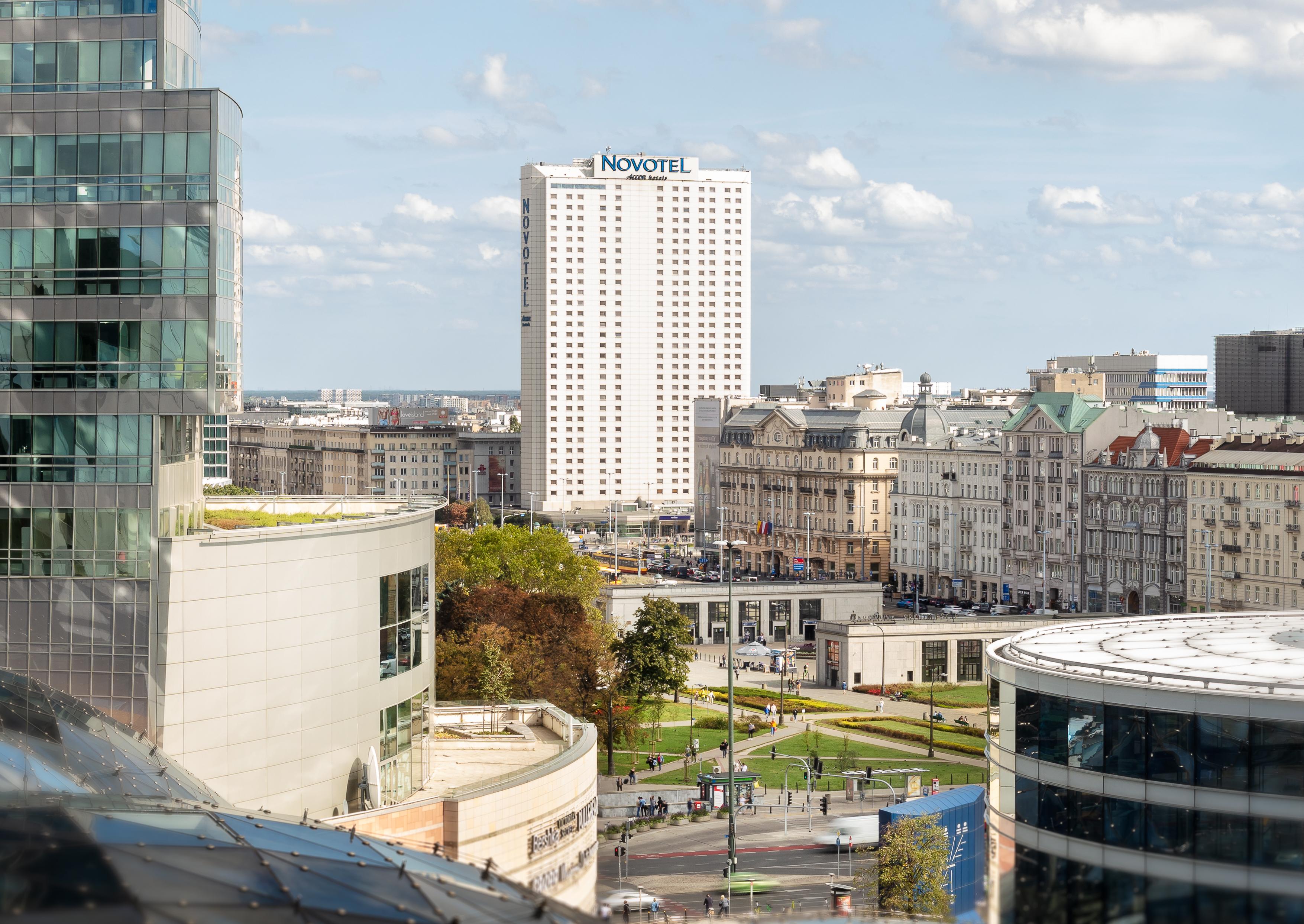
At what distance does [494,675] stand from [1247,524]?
86.3 meters

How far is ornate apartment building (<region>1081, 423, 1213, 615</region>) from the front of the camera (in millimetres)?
Answer: 139625

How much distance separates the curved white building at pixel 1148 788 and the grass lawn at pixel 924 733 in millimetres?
50848

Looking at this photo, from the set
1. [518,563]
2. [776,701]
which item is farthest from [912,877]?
[518,563]

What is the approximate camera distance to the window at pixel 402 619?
4378 centimetres

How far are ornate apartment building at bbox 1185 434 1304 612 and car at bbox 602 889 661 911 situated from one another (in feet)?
254

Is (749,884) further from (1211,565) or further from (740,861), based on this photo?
(1211,565)

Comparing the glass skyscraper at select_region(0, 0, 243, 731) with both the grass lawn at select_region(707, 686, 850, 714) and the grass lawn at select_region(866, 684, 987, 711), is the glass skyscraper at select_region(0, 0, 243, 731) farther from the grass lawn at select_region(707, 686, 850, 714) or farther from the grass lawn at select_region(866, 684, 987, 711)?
the grass lawn at select_region(866, 684, 987, 711)

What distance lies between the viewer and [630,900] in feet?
186

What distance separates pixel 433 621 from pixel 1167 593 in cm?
10326

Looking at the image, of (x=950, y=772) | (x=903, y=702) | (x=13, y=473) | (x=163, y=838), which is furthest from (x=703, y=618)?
(x=163, y=838)

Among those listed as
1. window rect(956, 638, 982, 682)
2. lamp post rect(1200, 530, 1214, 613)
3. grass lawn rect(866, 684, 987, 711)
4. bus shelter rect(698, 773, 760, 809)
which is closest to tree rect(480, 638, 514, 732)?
bus shelter rect(698, 773, 760, 809)

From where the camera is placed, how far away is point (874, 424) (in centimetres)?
19250

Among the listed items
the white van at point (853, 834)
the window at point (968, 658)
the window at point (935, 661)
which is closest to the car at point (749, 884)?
the white van at point (853, 834)

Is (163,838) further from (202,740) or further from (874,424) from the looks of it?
(874,424)
